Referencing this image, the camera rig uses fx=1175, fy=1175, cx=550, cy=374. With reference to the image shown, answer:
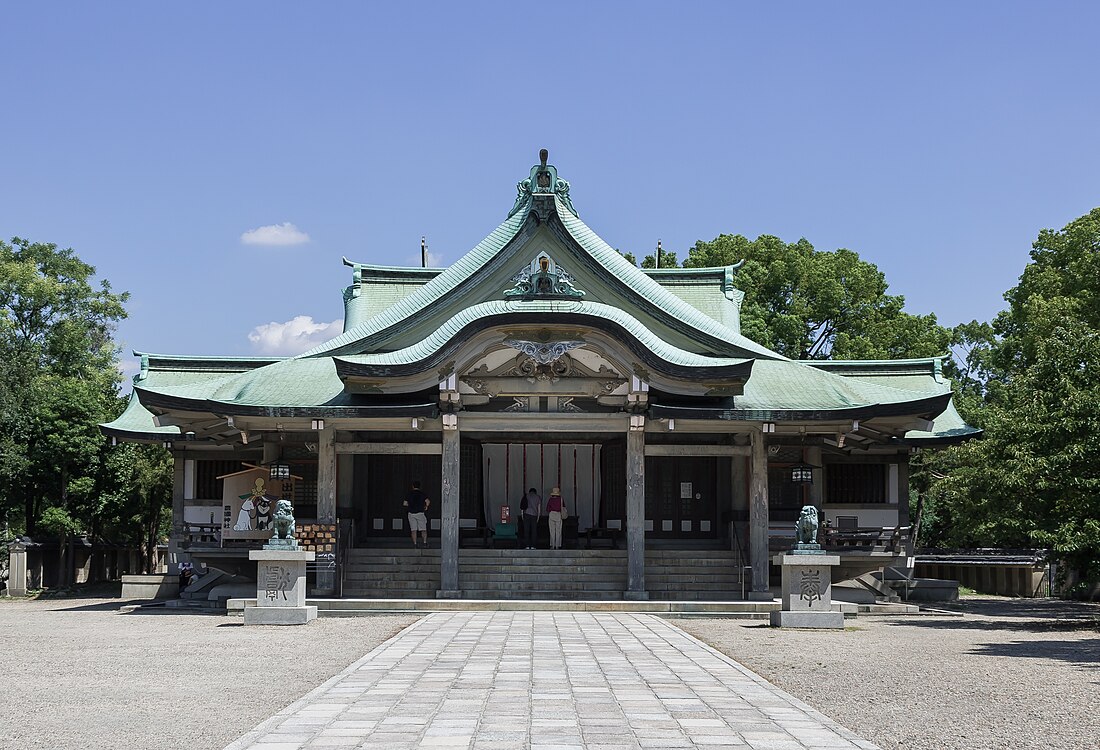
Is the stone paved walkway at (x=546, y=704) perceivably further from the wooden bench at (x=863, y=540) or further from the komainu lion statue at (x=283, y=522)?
the wooden bench at (x=863, y=540)

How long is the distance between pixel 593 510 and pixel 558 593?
262 inches

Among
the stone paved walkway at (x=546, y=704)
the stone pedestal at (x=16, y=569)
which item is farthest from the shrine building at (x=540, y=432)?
the stone paved walkway at (x=546, y=704)

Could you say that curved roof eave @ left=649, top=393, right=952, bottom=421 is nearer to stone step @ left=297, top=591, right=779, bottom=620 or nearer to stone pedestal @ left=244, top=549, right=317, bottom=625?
stone step @ left=297, top=591, right=779, bottom=620

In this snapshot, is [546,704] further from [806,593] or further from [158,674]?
[806,593]

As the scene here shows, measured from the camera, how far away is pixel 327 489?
23094mm

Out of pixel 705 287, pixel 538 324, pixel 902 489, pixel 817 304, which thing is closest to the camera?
pixel 538 324

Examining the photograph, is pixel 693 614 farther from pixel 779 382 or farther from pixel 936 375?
pixel 936 375

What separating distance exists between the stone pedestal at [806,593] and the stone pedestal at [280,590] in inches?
298

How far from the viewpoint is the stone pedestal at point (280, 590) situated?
1861 centimetres

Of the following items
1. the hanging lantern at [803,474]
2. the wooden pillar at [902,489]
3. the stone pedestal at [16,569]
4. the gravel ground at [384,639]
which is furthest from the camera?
the stone pedestal at [16,569]

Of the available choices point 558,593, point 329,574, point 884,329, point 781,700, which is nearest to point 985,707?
point 781,700

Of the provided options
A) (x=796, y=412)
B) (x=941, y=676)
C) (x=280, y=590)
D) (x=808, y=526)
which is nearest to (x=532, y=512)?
(x=796, y=412)

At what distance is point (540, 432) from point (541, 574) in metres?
3.35

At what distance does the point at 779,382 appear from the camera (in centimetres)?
2484
